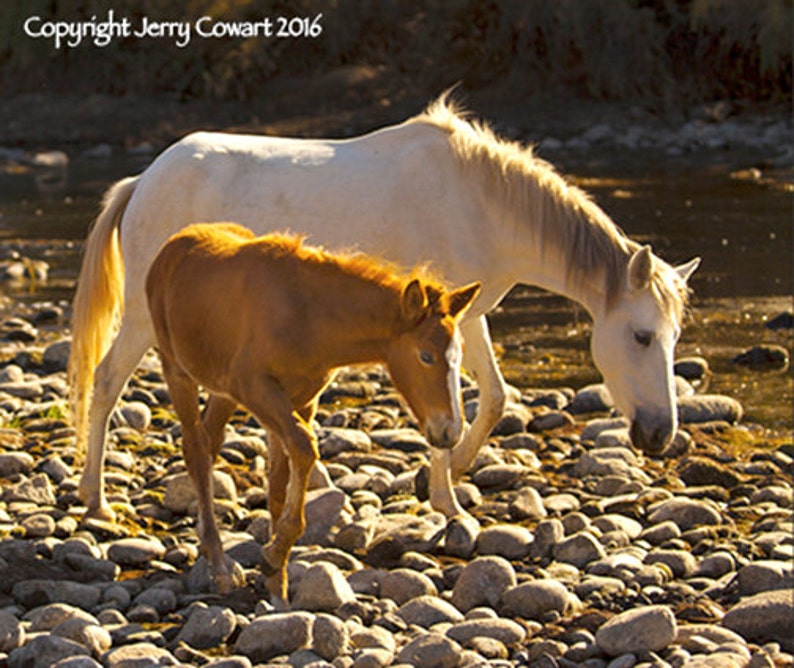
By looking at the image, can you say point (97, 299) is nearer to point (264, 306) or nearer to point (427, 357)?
point (264, 306)

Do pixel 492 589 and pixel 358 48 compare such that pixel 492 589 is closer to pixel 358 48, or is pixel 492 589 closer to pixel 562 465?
pixel 562 465

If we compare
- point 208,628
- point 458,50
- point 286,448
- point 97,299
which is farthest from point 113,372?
point 458,50

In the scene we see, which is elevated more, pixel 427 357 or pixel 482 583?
pixel 427 357

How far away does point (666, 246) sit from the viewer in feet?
50.6

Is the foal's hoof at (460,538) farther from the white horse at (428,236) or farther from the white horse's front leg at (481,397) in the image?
the white horse's front leg at (481,397)

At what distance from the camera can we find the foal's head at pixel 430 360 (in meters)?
4.98

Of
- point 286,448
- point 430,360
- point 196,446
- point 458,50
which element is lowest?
point 196,446

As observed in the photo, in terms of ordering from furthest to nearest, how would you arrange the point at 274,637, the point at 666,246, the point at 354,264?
the point at 666,246 < the point at 354,264 < the point at 274,637

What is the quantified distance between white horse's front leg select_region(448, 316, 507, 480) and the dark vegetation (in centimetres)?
2066

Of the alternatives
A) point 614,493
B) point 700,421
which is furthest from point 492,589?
point 700,421

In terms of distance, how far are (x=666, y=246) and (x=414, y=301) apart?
425 inches

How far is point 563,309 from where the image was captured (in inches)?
504

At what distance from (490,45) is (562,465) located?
22.6 meters

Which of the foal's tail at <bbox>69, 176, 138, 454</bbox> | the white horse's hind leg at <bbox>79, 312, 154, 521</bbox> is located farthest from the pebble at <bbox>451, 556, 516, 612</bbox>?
the foal's tail at <bbox>69, 176, 138, 454</bbox>
